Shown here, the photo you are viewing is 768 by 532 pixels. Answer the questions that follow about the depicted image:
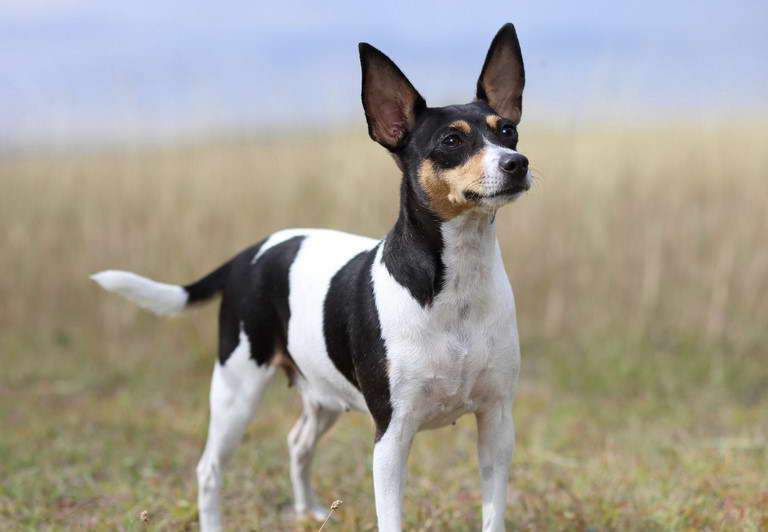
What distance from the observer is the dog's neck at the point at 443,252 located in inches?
126

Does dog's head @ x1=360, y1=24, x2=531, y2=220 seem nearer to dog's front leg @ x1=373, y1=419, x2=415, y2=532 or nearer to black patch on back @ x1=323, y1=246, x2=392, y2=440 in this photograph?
black patch on back @ x1=323, y1=246, x2=392, y2=440

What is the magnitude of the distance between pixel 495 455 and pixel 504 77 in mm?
1366

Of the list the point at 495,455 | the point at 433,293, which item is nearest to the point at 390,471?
the point at 495,455

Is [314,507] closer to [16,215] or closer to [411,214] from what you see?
[411,214]

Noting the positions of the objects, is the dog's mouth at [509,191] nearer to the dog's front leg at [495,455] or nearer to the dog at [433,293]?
the dog at [433,293]

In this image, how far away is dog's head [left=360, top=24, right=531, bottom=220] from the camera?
2975mm

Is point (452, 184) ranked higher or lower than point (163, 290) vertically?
higher

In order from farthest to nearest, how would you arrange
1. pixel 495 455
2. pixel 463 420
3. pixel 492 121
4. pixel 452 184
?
pixel 463 420, pixel 495 455, pixel 492 121, pixel 452 184

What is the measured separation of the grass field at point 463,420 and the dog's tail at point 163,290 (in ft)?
3.15

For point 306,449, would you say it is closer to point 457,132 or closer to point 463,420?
point 457,132

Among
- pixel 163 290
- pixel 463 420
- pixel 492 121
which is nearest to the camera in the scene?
pixel 492 121

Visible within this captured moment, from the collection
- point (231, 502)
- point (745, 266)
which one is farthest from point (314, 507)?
point (745, 266)

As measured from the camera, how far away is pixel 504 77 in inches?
139

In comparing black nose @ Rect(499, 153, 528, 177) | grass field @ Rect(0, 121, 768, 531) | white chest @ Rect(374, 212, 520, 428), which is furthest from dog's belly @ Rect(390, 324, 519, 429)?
grass field @ Rect(0, 121, 768, 531)
